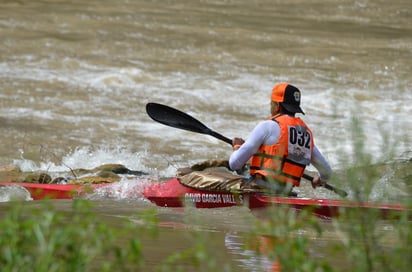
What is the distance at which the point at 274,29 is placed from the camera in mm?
20625

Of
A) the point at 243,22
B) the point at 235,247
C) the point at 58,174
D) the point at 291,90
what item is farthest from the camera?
the point at 243,22

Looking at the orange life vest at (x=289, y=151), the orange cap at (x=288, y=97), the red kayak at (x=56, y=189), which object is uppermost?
the orange cap at (x=288, y=97)

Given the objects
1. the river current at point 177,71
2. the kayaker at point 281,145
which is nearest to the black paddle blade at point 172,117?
the kayaker at point 281,145

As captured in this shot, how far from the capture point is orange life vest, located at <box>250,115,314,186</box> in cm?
708

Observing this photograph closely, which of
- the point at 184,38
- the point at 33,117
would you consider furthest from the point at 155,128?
A: the point at 184,38

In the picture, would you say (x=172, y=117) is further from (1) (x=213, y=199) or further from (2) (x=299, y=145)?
(2) (x=299, y=145)

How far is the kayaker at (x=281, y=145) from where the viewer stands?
7.09 meters

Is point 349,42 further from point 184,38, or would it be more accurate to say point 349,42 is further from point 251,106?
point 251,106

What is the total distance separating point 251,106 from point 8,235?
12.3 metres

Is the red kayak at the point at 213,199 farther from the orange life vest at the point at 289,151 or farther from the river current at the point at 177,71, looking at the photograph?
the river current at the point at 177,71

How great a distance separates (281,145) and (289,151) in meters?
0.09

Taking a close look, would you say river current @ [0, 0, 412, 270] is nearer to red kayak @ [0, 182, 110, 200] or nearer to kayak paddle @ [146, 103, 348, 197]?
kayak paddle @ [146, 103, 348, 197]

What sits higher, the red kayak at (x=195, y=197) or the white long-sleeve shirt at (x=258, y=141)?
the white long-sleeve shirt at (x=258, y=141)

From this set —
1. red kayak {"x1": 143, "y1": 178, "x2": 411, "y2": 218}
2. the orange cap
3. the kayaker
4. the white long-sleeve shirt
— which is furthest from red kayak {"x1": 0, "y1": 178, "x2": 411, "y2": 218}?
the orange cap
